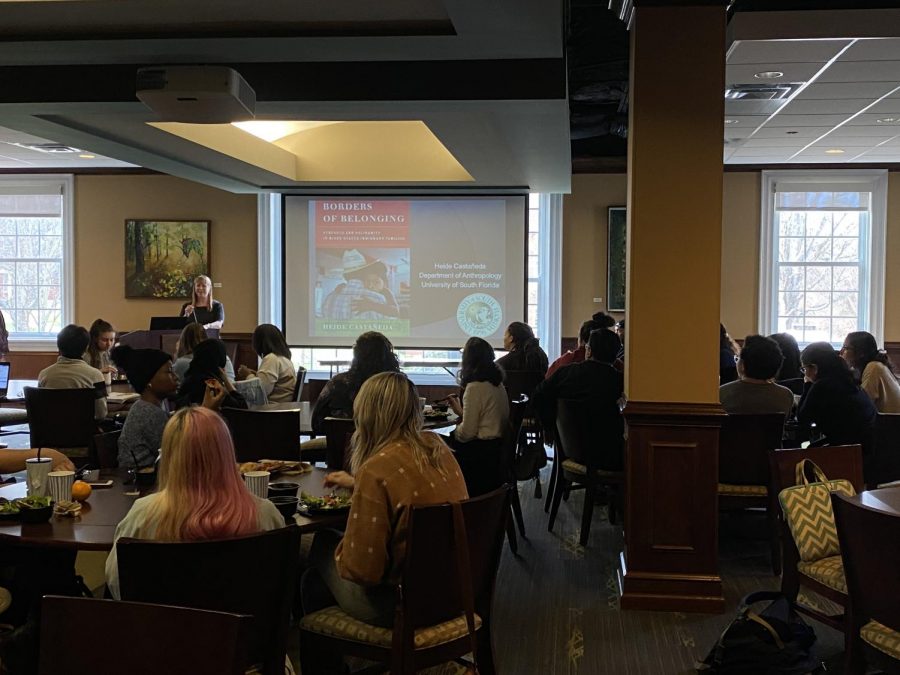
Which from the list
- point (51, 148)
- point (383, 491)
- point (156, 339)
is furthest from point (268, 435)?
point (51, 148)

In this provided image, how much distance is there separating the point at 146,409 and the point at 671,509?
2.31m

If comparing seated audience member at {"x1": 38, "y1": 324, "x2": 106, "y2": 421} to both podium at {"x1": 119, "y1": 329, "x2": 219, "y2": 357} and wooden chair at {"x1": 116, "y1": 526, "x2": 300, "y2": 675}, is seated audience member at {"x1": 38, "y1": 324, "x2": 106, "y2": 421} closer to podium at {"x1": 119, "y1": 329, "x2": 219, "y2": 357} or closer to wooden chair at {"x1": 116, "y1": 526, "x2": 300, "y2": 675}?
podium at {"x1": 119, "y1": 329, "x2": 219, "y2": 357}

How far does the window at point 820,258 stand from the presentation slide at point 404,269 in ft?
10.3

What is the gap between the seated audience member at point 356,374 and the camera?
464 cm

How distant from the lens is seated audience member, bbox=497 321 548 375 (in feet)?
22.1

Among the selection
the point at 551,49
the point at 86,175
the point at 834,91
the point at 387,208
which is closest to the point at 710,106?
the point at 551,49

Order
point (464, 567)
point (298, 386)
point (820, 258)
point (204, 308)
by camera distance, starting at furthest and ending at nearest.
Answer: point (820, 258), point (204, 308), point (298, 386), point (464, 567)

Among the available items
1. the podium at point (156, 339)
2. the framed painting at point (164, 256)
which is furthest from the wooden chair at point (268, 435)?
the framed painting at point (164, 256)

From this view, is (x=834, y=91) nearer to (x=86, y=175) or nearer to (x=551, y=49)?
(x=551, y=49)

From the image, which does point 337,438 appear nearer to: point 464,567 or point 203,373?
point 203,373

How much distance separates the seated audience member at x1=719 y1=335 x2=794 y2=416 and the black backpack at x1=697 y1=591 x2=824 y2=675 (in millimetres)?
1698

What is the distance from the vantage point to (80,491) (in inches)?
109

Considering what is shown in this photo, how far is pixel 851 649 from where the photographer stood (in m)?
2.44

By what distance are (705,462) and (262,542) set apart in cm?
240
